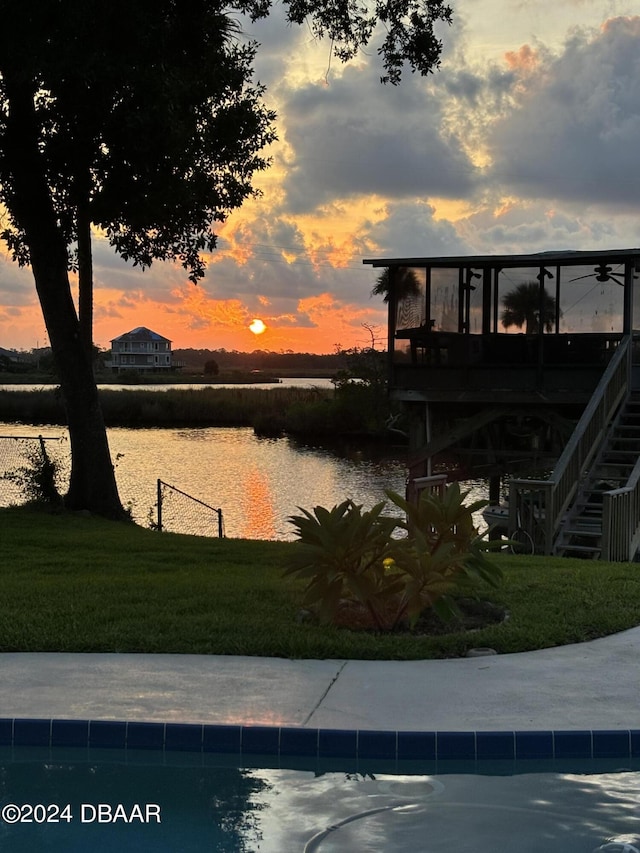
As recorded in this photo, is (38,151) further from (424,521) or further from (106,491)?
(424,521)

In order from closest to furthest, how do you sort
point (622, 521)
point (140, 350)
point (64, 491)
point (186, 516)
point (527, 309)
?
point (622, 521) → point (64, 491) → point (527, 309) → point (186, 516) → point (140, 350)

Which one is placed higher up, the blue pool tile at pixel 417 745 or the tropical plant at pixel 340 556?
the tropical plant at pixel 340 556

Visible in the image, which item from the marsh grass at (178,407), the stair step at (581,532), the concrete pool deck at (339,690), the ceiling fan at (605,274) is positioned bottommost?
the concrete pool deck at (339,690)

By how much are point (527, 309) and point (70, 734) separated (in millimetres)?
15821

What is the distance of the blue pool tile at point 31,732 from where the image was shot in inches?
212

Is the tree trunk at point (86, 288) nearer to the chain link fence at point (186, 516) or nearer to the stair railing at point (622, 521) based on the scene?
the chain link fence at point (186, 516)

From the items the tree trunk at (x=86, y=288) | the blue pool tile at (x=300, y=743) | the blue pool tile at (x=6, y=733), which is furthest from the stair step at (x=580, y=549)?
the blue pool tile at (x=6, y=733)

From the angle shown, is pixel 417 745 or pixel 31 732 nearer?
pixel 417 745

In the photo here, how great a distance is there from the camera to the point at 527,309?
64.4 ft

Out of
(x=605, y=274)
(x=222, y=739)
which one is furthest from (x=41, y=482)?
(x=222, y=739)

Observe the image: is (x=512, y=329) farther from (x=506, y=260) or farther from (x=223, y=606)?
(x=223, y=606)

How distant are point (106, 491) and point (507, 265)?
9.03m

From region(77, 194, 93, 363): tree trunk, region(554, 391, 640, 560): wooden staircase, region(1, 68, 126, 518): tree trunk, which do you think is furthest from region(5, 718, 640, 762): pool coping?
region(77, 194, 93, 363): tree trunk

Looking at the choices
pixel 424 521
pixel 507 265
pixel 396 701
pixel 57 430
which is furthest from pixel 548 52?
pixel 57 430
